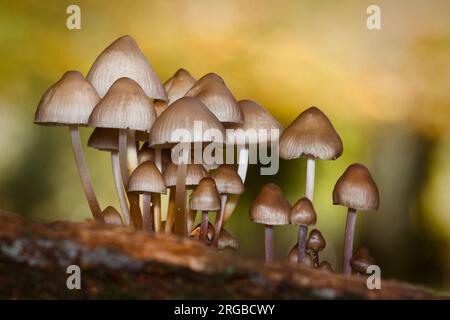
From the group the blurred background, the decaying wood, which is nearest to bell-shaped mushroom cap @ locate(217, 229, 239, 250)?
the decaying wood

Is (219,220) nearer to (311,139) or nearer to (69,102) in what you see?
(311,139)

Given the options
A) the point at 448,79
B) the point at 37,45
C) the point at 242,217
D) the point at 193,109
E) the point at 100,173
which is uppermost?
the point at 37,45

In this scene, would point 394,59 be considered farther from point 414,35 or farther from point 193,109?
point 193,109

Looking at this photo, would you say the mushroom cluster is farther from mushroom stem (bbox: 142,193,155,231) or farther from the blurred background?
the blurred background

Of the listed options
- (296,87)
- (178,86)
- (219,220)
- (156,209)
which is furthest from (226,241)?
(296,87)

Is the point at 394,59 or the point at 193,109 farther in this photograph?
the point at 394,59

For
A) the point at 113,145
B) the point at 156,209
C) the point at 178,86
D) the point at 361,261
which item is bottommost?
the point at 361,261
